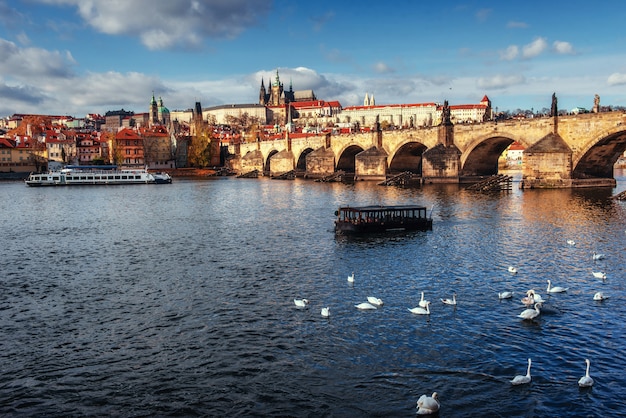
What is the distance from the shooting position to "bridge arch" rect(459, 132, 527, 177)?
210 feet

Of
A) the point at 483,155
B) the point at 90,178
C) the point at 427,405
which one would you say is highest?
the point at 483,155

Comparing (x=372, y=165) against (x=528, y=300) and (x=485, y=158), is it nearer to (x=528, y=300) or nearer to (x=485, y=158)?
(x=485, y=158)

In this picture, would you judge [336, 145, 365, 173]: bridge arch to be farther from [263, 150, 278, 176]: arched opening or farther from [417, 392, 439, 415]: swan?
[417, 392, 439, 415]: swan

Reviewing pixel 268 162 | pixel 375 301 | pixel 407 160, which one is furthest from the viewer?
pixel 268 162

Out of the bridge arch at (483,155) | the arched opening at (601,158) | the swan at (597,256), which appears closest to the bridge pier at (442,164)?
the bridge arch at (483,155)

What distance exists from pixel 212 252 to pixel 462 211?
21233 millimetres

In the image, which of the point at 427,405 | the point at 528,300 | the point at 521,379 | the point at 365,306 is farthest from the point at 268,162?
the point at 427,405

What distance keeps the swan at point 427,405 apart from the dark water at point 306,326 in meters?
0.35

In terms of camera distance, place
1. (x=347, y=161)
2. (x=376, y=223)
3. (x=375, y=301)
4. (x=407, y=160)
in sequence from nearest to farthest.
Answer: (x=375, y=301)
(x=376, y=223)
(x=407, y=160)
(x=347, y=161)

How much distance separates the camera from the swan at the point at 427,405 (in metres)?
10.5

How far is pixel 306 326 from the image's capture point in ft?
51.0

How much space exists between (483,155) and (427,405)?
61.4 meters

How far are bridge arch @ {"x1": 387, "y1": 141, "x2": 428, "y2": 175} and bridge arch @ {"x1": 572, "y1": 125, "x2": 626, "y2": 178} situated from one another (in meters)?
26.7

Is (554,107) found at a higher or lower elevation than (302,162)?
higher
